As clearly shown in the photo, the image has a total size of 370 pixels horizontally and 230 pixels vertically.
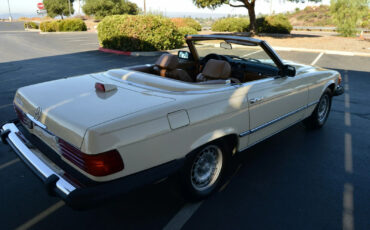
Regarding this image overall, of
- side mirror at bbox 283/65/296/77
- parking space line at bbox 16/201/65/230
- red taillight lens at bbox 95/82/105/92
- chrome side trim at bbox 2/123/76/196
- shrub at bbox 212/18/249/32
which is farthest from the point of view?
shrub at bbox 212/18/249/32

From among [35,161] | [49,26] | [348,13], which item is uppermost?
[49,26]

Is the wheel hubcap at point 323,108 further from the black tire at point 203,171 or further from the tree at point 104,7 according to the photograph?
the tree at point 104,7

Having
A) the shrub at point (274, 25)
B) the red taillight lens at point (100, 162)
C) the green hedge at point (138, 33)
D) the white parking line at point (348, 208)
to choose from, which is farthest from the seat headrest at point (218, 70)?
the shrub at point (274, 25)

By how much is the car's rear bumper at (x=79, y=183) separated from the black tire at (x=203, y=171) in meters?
0.24

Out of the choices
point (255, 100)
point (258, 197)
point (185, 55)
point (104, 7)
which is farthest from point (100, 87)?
point (104, 7)

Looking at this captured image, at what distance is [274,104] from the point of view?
3424mm

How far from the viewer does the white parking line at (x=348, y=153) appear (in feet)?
12.0

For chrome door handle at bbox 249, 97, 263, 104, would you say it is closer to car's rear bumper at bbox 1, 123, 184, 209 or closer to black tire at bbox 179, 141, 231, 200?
black tire at bbox 179, 141, 231, 200

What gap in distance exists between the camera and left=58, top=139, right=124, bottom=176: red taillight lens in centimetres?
204

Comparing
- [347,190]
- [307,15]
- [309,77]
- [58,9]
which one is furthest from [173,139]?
[307,15]

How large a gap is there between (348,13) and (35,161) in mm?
26401

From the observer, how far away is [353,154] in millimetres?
4012

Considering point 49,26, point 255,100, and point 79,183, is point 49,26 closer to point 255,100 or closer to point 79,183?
point 255,100

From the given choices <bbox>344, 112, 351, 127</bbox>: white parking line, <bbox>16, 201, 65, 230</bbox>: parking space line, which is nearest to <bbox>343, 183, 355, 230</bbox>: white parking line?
<bbox>344, 112, 351, 127</bbox>: white parking line
